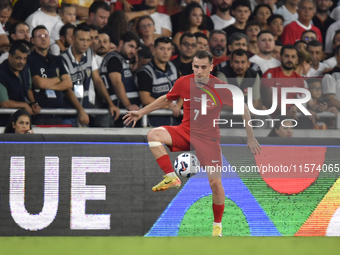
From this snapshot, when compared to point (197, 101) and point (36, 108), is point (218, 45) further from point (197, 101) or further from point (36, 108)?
point (36, 108)

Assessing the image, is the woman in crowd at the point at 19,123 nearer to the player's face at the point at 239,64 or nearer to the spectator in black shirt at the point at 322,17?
the player's face at the point at 239,64

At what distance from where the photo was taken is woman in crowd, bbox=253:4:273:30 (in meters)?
8.67

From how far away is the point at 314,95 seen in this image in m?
7.50

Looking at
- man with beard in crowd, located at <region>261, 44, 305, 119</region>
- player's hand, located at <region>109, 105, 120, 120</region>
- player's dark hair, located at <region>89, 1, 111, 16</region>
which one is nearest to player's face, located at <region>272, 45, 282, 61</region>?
man with beard in crowd, located at <region>261, 44, 305, 119</region>

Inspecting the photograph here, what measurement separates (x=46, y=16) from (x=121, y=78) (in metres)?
1.50

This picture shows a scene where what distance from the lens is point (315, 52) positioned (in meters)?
8.34

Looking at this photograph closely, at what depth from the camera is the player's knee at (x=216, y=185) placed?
5.17 meters

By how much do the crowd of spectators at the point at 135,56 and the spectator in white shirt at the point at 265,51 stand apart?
0.02 meters

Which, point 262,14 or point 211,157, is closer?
point 211,157

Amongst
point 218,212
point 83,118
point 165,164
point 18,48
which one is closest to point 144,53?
point 83,118

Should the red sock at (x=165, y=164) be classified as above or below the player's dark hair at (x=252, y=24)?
below

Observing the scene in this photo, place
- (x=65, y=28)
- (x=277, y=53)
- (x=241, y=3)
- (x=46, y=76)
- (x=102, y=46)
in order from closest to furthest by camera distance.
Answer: (x=46, y=76) → (x=65, y=28) → (x=102, y=46) → (x=277, y=53) → (x=241, y=3)

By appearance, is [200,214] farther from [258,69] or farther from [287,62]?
[287,62]

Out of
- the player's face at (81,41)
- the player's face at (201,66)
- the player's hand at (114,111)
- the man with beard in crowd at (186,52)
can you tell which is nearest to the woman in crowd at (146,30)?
the man with beard in crowd at (186,52)
